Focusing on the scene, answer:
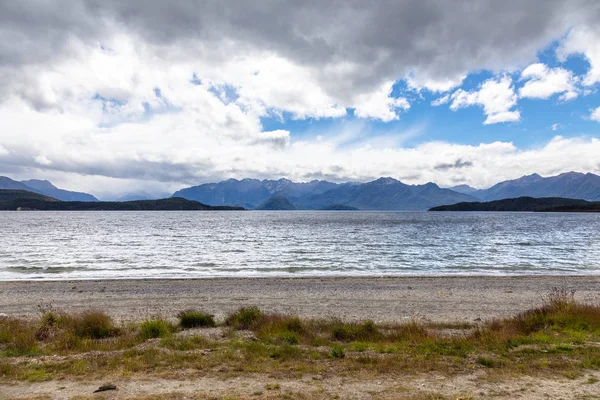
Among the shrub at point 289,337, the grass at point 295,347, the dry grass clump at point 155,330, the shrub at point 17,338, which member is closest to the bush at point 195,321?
the grass at point 295,347

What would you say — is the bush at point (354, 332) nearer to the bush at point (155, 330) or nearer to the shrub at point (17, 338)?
the bush at point (155, 330)

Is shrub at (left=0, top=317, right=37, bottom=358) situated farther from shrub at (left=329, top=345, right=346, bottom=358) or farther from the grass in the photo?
shrub at (left=329, top=345, right=346, bottom=358)

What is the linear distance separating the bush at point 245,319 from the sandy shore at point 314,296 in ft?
8.66

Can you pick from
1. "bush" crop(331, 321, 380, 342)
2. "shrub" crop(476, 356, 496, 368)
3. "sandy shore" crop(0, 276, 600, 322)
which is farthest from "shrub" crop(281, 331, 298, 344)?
→ "sandy shore" crop(0, 276, 600, 322)

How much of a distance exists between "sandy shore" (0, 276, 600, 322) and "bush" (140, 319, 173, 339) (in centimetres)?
410

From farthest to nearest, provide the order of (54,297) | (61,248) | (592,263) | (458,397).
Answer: (61,248)
(592,263)
(54,297)
(458,397)

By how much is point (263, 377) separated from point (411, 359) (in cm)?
→ 388

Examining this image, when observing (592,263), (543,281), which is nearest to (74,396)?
(543,281)

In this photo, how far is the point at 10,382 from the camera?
810 cm

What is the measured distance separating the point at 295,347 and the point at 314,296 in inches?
457

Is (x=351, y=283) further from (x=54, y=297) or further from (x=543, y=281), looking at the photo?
(x=54, y=297)

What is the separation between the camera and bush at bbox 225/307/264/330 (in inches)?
549

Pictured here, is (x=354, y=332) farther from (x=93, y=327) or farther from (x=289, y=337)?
(x=93, y=327)

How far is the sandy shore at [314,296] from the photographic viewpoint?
1845 cm
